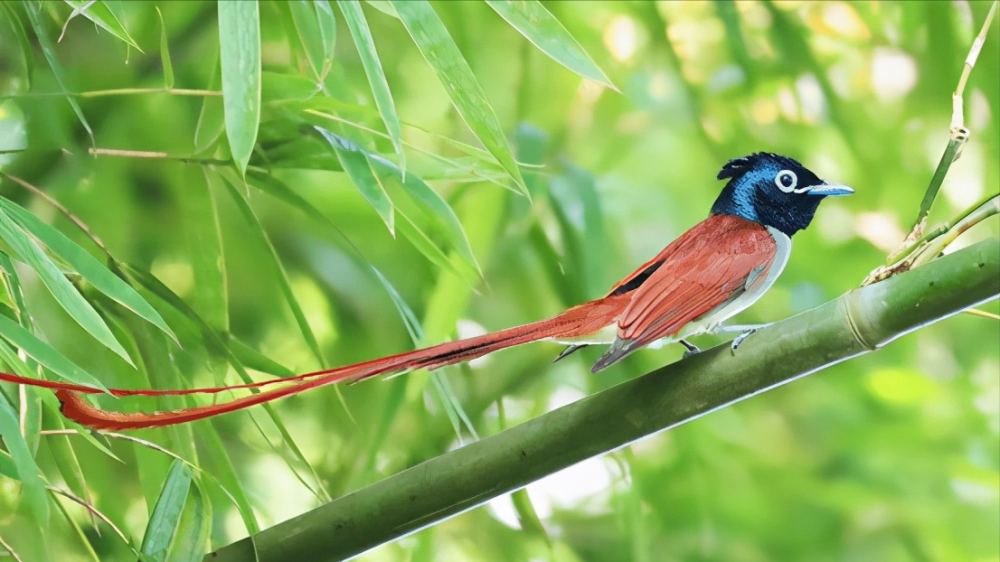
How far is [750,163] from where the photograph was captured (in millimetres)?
597

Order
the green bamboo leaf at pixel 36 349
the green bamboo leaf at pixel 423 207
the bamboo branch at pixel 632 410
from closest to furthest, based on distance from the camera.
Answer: the bamboo branch at pixel 632 410, the green bamboo leaf at pixel 36 349, the green bamboo leaf at pixel 423 207

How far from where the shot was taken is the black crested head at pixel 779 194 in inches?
22.8

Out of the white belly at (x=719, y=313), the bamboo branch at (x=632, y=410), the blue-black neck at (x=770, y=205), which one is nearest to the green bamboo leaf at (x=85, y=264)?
the bamboo branch at (x=632, y=410)

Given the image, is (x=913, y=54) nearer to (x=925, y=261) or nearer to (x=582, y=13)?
(x=582, y=13)

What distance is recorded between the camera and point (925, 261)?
0.44 meters

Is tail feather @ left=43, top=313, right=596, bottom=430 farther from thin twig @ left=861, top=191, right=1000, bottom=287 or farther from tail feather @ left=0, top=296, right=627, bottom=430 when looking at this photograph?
thin twig @ left=861, top=191, right=1000, bottom=287

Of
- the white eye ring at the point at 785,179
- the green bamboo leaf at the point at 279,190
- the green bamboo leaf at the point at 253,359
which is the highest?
the green bamboo leaf at the point at 279,190

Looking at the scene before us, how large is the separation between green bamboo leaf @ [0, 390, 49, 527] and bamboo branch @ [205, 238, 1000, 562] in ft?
0.32

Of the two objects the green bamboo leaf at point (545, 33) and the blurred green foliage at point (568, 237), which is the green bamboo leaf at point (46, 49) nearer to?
the blurred green foliage at point (568, 237)

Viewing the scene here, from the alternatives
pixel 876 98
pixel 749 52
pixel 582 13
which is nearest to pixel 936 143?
pixel 876 98

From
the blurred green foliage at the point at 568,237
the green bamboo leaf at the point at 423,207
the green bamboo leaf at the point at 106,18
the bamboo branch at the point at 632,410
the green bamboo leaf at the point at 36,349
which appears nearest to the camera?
the bamboo branch at the point at 632,410

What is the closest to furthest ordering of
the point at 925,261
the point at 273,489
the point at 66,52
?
the point at 925,261
the point at 66,52
the point at 273,489

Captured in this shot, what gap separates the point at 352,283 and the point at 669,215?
1.24ft

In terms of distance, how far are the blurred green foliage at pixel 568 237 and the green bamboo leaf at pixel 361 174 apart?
82 millimetres
